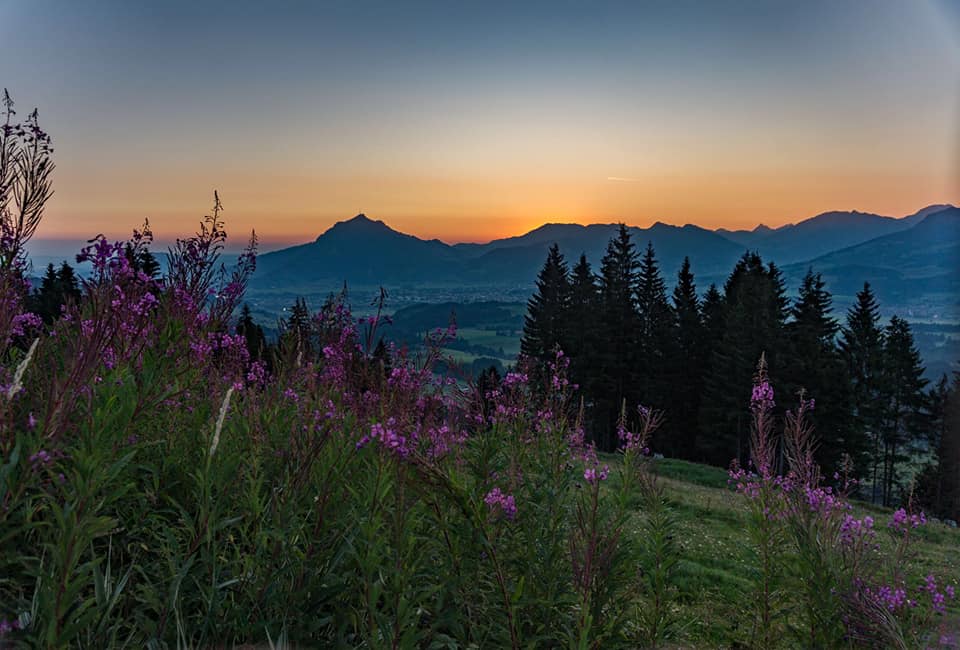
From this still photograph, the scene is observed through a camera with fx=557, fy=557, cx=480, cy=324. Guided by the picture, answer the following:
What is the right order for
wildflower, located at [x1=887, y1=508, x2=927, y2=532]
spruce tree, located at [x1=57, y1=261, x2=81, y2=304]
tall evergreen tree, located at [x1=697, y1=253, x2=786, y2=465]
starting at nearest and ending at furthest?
wildflower, located at [x1=887, y1=508, x2=927, y2=532], spruce tree, located at [x1=57, y1=261, x2=81, y2=304], tall evergreen tree, located at [x1=697, y1=253, x2=786, y2=465]

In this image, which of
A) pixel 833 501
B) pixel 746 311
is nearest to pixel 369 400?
pixel 833 501

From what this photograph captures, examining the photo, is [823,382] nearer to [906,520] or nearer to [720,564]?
[720,564]

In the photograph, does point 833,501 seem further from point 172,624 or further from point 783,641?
point 172,624

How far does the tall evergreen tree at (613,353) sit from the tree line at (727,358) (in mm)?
106

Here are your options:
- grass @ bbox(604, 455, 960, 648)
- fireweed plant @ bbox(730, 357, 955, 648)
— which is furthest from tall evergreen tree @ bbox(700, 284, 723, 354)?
fireweed plant @ bbox(730, 357, 955, 648)

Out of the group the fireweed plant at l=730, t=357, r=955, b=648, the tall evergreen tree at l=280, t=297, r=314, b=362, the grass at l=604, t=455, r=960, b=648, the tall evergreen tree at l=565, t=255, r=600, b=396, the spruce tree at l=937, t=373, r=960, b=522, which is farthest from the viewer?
the tall evergreen tree at l=565, t=255, r=600, b=396

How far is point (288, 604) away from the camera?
2.88m

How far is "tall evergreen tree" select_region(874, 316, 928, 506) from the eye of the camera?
53.0m

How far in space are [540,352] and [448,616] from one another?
1957 inches

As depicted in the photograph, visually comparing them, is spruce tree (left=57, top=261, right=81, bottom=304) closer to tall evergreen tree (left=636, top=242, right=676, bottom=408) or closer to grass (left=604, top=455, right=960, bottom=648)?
grass (left=604, top=455, right=960, bottom=648)

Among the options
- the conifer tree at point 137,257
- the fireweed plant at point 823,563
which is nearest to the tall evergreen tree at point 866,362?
the fireweed plant at point 823,563

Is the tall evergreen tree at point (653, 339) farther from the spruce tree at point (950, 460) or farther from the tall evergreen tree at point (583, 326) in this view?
the spruce tree at point (950, 460)

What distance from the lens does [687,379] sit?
5159cm

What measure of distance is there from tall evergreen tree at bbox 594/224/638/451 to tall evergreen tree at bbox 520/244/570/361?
4119 millimetres
